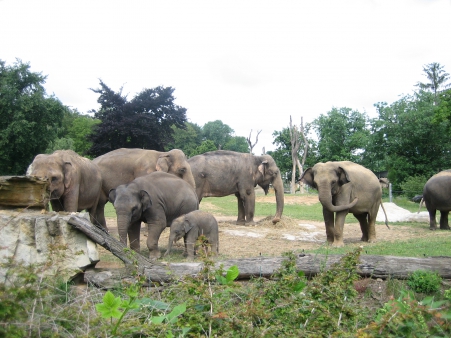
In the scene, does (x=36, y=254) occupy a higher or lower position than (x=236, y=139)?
lower

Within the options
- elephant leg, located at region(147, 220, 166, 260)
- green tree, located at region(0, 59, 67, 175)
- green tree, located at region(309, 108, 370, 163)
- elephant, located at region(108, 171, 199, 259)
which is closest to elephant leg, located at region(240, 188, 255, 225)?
elephant, located at region(108, 171, 199, 259)

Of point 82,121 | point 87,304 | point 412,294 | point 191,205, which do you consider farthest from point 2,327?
point 82,121

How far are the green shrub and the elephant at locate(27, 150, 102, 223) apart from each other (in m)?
6.36

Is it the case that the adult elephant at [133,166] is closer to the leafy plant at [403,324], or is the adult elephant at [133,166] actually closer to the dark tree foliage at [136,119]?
the leafy plant at [403,324]

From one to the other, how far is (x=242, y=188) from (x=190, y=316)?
45.0 ft

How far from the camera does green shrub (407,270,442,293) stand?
677 centimetres

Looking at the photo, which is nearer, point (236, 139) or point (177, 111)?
point (177, 111)

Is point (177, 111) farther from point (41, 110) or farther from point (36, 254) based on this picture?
point (36, 254)

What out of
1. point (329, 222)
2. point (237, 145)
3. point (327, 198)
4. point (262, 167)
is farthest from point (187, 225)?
point (237, 145)

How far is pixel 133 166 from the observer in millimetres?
13531

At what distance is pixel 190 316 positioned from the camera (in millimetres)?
4305

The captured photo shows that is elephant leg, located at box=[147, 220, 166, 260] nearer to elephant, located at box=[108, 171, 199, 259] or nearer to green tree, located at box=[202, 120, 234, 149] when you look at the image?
elephant, located at box=[108, 171, 199, 259]

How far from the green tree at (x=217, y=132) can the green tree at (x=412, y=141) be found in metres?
73.1

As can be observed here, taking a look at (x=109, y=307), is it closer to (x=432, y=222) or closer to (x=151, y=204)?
(x=151, y=204)
